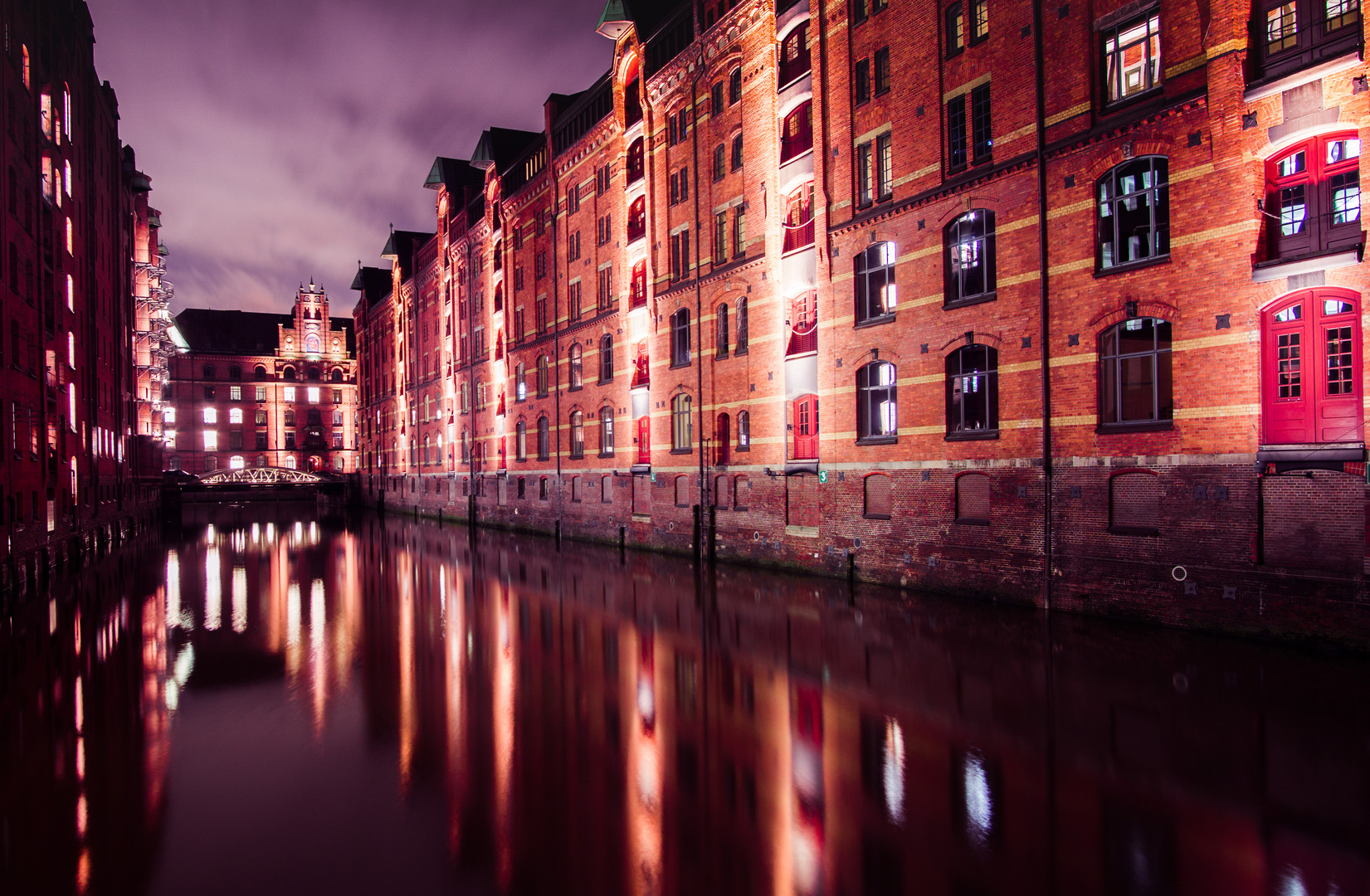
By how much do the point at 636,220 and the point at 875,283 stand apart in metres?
11.5

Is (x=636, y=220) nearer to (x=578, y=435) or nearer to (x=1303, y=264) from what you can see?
(x=578, y=435)

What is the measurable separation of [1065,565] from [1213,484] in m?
2.65

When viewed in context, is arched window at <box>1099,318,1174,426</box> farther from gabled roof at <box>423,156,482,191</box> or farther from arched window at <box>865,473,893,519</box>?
gabled roof at <box>423,156,482,191</box>

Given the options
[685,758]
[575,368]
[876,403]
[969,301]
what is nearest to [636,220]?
[575,368]

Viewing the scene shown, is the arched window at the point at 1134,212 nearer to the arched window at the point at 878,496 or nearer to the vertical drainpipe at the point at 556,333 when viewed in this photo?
the arched window at the point at 878,496

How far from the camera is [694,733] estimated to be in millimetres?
7914

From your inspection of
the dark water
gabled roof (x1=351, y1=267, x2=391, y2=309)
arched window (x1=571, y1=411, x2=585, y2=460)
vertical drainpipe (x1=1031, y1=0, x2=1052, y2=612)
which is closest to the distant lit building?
gabled roof (x1=351, y1=267, x2=391, y2=309)

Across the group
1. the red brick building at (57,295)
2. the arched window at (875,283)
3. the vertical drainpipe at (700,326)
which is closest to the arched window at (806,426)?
the arched window at (875,283)

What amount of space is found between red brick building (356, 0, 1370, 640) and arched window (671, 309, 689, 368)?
0.08 m

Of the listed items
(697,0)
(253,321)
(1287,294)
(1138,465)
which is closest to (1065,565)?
(1138,465)

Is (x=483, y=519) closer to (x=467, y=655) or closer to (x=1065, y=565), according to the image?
(x=467, y=655)

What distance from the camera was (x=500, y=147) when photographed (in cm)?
3762

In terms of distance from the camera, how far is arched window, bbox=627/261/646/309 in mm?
26031

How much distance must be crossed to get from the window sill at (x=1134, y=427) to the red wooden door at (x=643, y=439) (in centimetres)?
1501
